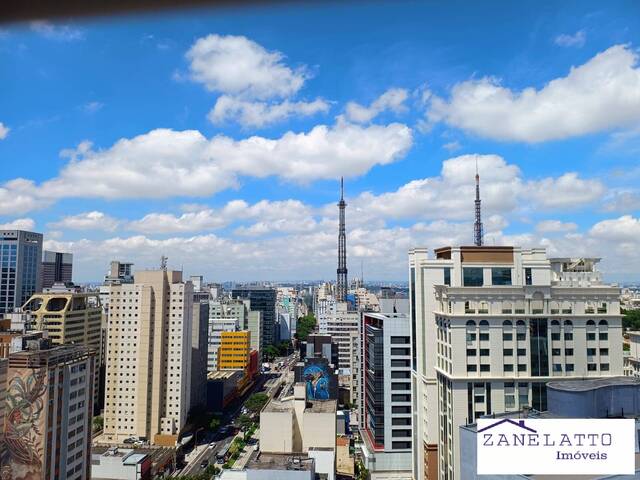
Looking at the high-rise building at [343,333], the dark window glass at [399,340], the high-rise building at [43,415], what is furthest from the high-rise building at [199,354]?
the high-rise building at [43,415]

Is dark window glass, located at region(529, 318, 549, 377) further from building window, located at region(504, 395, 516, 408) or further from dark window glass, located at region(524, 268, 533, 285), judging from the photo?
dark window glass, located at region(524, 268, 533, 285)

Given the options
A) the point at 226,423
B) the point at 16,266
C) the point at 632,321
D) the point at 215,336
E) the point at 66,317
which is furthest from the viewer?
the point at 215,336

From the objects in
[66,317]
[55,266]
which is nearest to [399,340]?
[66,317]

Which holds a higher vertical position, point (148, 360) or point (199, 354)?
point (148, 360)

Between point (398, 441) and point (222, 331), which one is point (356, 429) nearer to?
point (398, 441)

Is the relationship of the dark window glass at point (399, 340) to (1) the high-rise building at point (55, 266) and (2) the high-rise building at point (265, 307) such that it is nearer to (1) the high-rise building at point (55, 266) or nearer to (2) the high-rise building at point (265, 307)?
(2) the high-rise building at point (265, 307)

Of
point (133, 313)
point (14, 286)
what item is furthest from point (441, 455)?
point (14, 286)

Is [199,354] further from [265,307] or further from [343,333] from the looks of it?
[265,307]
